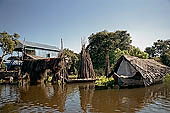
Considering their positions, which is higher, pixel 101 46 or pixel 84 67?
pixel 101 46

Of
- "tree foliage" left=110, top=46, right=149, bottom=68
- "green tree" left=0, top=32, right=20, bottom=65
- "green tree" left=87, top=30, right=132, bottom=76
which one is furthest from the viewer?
"green tree" left=87, top=30, right=132, bottom=76

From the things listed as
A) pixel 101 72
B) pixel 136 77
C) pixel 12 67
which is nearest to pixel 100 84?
pixel 136 77

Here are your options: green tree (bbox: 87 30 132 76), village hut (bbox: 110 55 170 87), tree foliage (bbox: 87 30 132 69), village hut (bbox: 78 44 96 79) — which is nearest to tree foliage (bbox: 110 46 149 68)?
green tree (bbox: 87 30 132 76)

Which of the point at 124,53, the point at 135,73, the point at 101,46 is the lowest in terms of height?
the point at 135,73

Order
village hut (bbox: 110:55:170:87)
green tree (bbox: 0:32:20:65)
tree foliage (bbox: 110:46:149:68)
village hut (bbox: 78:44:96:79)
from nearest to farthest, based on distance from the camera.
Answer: village hut (bbox: 110:55:170:87)
village hut (bbox: 78:44:96:79)
green tree (bbox: 0:32:20:65)
tree foliage (bbox: 110:46:149:68)

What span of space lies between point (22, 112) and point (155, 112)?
6216mm

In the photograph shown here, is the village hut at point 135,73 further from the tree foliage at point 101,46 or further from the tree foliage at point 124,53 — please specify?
the tree foliage at point 101,46

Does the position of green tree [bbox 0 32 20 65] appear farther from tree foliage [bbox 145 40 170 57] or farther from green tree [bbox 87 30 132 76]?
tree foliage [bbox 145 40 170 57]

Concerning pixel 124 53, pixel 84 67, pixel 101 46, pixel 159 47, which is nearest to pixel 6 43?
pixel 84 67

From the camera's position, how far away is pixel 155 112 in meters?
8.41

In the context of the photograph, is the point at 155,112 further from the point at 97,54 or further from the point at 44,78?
the point at 97,54

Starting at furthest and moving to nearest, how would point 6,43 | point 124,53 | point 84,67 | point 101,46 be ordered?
point 101,46 → point 124,53 → point 6,43 → point 84,67

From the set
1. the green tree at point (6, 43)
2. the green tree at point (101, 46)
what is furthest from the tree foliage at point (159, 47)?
the green tree at point (6, 43)

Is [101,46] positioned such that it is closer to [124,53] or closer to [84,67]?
[124,53]
